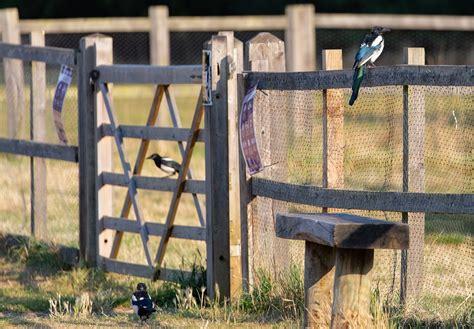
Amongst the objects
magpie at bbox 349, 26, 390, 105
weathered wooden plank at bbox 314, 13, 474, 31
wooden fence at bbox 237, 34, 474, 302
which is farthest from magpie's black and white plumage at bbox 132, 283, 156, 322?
weathered wooden plank at bbox 314, 13, 474, 31

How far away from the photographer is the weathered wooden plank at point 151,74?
8945 millimetres

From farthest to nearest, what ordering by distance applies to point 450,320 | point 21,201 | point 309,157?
point 21,201, point 309,157, point 450,320

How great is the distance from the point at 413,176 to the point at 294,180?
1.30m

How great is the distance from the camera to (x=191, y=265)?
898 centimetres

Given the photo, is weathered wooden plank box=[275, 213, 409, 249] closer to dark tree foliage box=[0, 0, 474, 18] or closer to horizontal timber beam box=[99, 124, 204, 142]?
horizontal timber beam box=[99, 124, 204, 142]

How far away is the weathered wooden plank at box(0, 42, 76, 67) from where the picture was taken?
10383 mm

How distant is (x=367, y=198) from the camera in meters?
7.27

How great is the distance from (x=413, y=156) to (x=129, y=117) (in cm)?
1675

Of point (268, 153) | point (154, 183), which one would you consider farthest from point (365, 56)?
point (154, 183)

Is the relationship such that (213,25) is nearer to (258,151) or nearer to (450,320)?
(258,151)

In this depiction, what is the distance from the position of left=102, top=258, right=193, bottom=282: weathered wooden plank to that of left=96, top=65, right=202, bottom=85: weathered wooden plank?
1.45 metres

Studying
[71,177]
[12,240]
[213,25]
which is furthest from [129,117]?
[12,240]

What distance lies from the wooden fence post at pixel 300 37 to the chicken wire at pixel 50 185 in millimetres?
5016

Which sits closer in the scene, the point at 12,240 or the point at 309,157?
the point at 309,157
